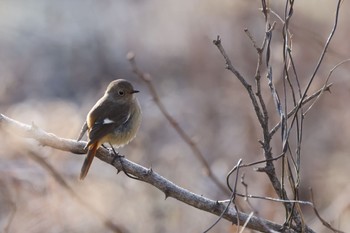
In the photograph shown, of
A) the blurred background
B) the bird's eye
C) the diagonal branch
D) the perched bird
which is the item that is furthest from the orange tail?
the bird's eye

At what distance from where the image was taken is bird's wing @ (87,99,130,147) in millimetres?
4348

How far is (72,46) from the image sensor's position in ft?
39.8

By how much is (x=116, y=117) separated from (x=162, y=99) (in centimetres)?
505

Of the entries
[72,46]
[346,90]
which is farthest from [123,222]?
[72,46]

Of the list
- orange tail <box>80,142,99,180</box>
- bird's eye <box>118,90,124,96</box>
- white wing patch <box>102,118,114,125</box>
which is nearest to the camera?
orange tail <box>80,142,99,180</box>

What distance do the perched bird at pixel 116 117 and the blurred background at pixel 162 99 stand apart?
0.46m

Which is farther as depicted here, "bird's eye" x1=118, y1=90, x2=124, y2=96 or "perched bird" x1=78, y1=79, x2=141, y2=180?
"bird's eye" x1=118, y1=90, x2=124, y2=96

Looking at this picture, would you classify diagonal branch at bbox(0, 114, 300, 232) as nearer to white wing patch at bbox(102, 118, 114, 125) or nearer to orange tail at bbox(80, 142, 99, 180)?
orange tail at bbox(80, 142, 99, 180)

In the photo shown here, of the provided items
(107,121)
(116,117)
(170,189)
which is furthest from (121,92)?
(170,189)

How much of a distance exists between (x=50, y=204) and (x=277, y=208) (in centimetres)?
195

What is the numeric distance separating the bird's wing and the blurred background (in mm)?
450

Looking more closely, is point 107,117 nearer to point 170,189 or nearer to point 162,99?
point 170,189

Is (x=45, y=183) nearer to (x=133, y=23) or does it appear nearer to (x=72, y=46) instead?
(x=72, y=46)

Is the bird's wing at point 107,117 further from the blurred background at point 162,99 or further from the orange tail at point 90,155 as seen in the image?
the blurred background at point 162,99
